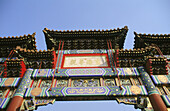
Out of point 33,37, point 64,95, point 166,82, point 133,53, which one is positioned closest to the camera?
point 64,95

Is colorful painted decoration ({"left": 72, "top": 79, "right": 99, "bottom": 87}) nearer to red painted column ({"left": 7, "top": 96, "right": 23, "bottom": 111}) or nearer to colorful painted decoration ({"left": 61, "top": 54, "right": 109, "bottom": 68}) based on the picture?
colorful painted decoration ({"left": 61, "top": 54, "right": 109, "bottom": 68})

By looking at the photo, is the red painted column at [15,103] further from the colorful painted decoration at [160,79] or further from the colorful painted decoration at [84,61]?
the colorful painted decoration at [160,79]

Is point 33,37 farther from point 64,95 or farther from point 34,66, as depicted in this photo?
point 64,95

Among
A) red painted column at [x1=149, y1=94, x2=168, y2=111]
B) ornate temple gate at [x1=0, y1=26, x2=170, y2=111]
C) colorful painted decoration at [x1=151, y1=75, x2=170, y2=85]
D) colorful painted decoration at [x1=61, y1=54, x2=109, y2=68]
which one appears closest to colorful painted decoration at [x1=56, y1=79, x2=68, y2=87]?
ornate temple gate at [x1=0, y1=26, x2=170, y2=111]

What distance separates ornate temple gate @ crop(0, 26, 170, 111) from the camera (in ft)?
19.7

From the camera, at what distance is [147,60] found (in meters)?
7.18

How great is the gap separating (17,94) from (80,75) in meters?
2.41

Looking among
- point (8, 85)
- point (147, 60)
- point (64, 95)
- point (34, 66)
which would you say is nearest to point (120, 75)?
point (147, 60)

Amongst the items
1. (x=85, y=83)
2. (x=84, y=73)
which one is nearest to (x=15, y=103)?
(x=85, y=83)

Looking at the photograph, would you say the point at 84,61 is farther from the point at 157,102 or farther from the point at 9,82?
the point at 157,102

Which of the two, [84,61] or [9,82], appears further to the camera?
[84,61]

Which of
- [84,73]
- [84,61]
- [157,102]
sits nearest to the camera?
[157,102]

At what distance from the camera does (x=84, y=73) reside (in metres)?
7.12

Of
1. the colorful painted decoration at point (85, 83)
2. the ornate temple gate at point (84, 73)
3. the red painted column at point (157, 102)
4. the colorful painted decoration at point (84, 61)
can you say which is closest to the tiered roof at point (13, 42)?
the ornate temple gate at point (84, 73)
